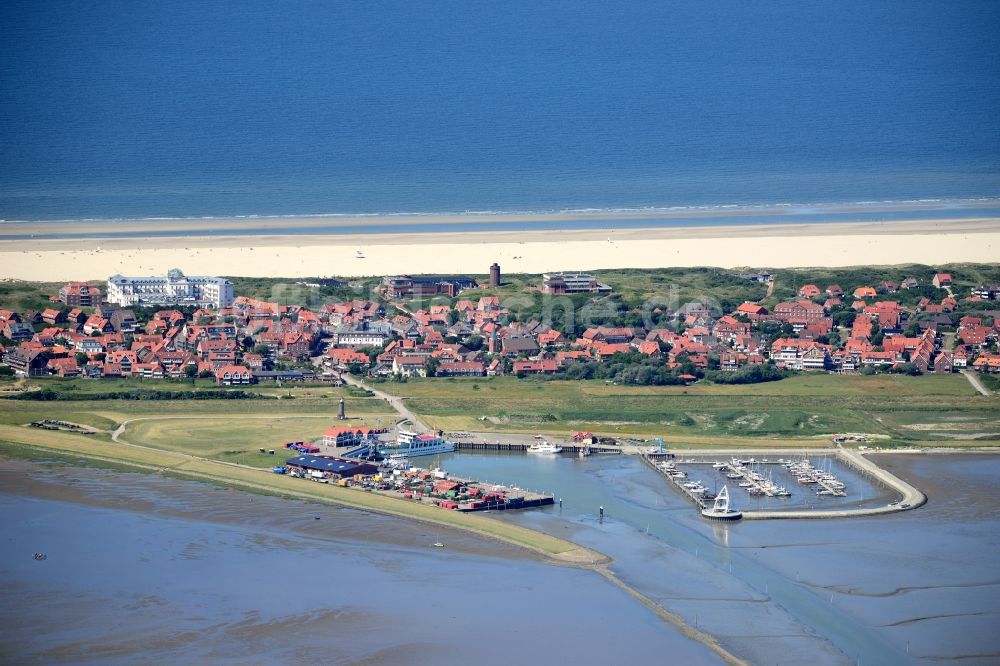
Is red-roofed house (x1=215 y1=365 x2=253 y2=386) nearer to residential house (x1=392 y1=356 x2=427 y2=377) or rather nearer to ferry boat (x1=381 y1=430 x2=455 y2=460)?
residential house (x1=392 y1=356 x2=427 y2=377)

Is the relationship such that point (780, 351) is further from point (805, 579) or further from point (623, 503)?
A: point (805, 579)

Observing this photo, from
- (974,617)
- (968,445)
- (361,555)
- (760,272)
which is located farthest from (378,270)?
(974,617)

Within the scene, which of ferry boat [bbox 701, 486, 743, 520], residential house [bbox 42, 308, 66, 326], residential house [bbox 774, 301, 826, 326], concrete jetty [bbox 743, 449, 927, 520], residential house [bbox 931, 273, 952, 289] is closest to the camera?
ferry boat [bbox 701, 486, 743, 520]

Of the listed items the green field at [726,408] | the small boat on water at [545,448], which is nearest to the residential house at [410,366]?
the green field at [726,408]

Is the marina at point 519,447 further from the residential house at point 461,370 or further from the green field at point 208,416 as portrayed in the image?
the residential house at point 461,370

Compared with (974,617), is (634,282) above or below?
above

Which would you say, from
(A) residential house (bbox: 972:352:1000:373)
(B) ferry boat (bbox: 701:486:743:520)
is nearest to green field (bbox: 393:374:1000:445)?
(A) residential house (bbox: 972:352:1000:373)
